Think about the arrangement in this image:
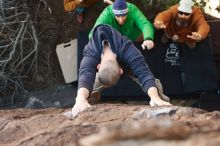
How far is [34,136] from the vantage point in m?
1.90

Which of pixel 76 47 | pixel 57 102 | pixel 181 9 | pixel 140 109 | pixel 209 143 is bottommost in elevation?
pixel 57 102

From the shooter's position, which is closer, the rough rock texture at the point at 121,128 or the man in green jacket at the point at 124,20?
the rough rock texture at the point at 121,128

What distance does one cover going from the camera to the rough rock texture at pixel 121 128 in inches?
35.7

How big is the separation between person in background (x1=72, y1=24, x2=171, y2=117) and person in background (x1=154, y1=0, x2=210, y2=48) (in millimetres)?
1235

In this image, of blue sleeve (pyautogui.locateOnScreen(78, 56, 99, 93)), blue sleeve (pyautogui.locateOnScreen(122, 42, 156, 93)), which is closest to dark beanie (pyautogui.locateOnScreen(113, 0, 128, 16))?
blue sleeve (pyautogui.locateOnScreen(122, 42, 156, 93))

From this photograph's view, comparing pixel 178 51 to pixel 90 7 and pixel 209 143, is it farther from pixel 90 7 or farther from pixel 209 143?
pixel 209 143

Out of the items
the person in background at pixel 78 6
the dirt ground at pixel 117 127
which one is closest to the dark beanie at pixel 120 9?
the dirt ground at pixel 117 127

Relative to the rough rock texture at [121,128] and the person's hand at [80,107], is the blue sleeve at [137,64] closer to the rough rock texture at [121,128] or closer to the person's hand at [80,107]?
the person's hand at [80,107]

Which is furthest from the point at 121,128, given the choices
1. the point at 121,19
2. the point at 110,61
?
the point at 121,19

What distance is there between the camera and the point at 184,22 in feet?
15.3

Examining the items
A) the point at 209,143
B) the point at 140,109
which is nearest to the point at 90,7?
the point at 140,109

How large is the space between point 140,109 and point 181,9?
7.98 feet

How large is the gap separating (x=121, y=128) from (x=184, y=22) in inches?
150

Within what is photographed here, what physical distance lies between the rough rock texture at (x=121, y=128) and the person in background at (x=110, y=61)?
64 cm
